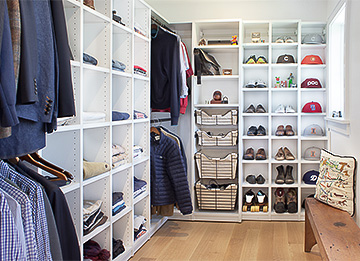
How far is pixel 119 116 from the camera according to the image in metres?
2.98

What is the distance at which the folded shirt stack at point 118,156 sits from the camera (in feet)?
9.66

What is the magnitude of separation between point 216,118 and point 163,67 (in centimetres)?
92

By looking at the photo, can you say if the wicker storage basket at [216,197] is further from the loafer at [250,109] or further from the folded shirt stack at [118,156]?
the folded shirt stack at [118,156]

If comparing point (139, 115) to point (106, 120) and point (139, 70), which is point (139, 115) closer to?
point (139, 70)

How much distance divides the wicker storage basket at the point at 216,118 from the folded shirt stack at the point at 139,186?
1187 mm

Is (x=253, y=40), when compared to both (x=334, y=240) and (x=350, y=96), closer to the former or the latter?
(x=350, y=96)

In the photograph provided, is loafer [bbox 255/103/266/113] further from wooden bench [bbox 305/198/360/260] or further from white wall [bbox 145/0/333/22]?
wooden bench [bbox 305/198/360/260]

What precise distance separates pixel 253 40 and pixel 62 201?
11.2 feet

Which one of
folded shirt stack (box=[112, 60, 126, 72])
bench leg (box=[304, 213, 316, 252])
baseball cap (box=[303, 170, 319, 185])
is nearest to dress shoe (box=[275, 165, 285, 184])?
baseball cap (box=[303, 170, 319, 185])

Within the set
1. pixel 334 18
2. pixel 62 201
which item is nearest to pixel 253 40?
pixel 334 18

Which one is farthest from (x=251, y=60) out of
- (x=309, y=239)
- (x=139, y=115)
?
(x=309, y=239)

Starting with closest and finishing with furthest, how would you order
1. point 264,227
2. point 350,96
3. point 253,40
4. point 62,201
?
point 62,201
point 350,96
point 264,227
point 253,40

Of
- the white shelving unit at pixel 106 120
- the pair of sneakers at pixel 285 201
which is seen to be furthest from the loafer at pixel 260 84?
the white shelving unit at pixel 106 120

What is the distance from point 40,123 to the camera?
157cm
